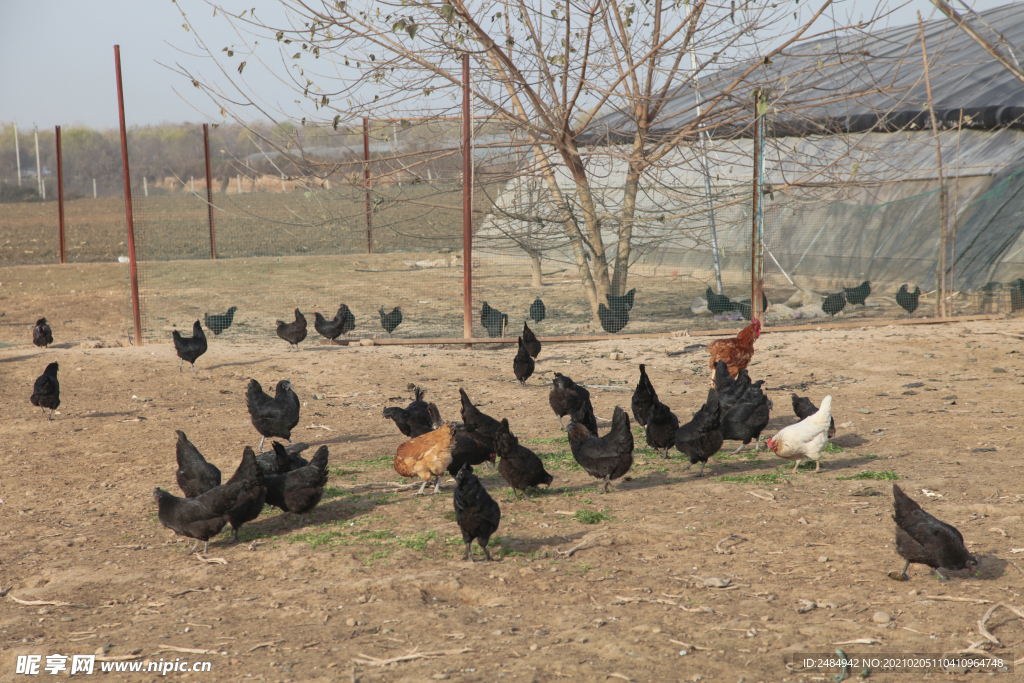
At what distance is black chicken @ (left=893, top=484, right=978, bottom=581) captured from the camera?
3.77m

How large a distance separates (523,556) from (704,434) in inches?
79.7

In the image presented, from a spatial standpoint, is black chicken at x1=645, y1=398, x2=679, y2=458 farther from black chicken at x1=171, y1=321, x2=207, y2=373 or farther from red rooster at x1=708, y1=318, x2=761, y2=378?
black chicken at x1=171, y1=321, x2=207, y2=373

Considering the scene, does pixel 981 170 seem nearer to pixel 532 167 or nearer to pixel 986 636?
pixel 532 167

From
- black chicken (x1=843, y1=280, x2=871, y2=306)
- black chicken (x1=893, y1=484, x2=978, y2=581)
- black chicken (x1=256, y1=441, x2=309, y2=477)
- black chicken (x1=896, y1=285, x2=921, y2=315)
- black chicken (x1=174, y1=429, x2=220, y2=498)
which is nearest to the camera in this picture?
black chicken (x1=893, y1=484, x2=978, y2=581)

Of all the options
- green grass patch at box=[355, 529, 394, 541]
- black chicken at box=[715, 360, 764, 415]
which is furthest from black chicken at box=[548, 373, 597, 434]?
green grass patch at box=[355, 529, 394, 541]

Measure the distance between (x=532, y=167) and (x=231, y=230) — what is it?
21774 mm

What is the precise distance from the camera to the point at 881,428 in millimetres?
7031

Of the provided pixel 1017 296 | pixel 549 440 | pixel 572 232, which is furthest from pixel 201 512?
pixel 1017 296

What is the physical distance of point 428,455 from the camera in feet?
17.9

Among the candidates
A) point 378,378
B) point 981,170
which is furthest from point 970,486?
point 981,170

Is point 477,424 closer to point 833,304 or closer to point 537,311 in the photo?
point 537,311

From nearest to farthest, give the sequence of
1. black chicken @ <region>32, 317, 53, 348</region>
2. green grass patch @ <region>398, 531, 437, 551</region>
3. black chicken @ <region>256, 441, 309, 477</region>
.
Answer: green grass patch @ <region>398, 531, 437, 551</region>, black chicken @ <region>256, 441, 309, 477</region>, black chicken @ <region>32, 317, 53, 348</region>

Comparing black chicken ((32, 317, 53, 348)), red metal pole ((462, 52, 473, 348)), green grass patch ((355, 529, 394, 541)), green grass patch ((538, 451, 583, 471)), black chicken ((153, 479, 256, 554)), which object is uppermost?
red metal pole ((462, 52, 473, 348))

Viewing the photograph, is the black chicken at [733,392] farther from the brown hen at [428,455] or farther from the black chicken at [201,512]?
the black chicken at [201,512]
